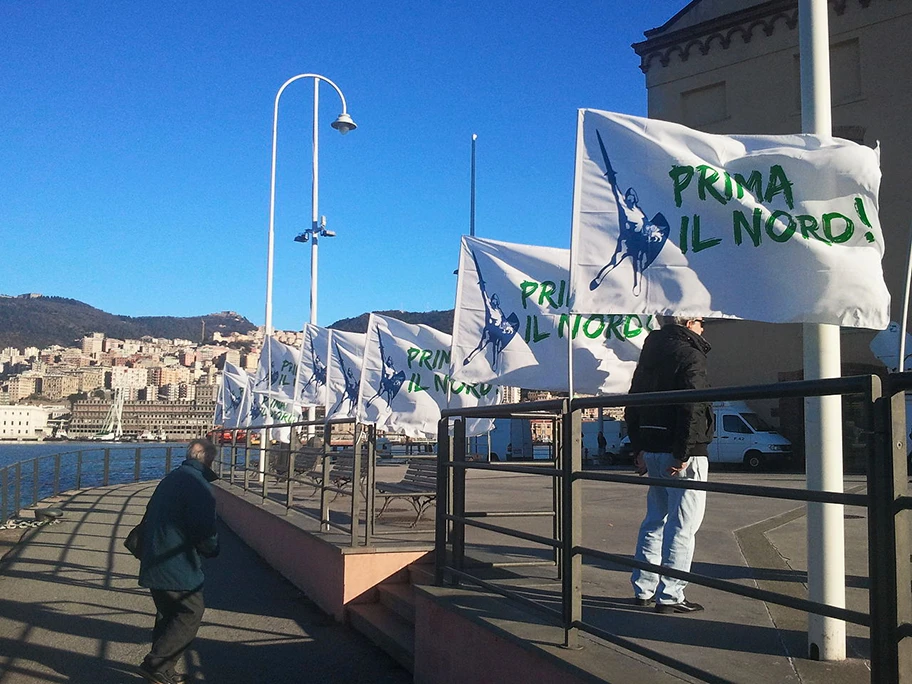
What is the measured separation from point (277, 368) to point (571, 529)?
17321 millimetres

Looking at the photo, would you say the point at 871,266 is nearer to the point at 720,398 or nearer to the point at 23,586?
the point at 720,398

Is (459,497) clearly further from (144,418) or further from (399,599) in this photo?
(144,418)

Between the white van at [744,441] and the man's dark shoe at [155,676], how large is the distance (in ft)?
68.7

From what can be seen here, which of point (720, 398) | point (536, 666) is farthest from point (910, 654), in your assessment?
point (536, 666)

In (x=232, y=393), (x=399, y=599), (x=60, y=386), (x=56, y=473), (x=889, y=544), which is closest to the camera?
(x=889, y=544)

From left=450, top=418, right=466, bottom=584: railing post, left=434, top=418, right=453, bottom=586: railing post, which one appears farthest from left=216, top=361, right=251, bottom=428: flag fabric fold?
left=450, top=418, right=466, bottom=584: railing post

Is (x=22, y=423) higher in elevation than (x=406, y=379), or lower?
lower

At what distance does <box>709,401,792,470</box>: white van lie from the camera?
25.0 metres

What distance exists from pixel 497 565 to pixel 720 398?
381cm

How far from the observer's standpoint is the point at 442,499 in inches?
245

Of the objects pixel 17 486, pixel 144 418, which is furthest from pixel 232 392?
pixel 144 418

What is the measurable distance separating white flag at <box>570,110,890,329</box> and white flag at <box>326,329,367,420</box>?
10139mm

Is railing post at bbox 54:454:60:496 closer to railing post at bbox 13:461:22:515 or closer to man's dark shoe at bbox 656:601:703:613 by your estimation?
railing post at bbox 13:461:22:515

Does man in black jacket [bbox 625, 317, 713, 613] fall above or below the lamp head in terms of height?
below
